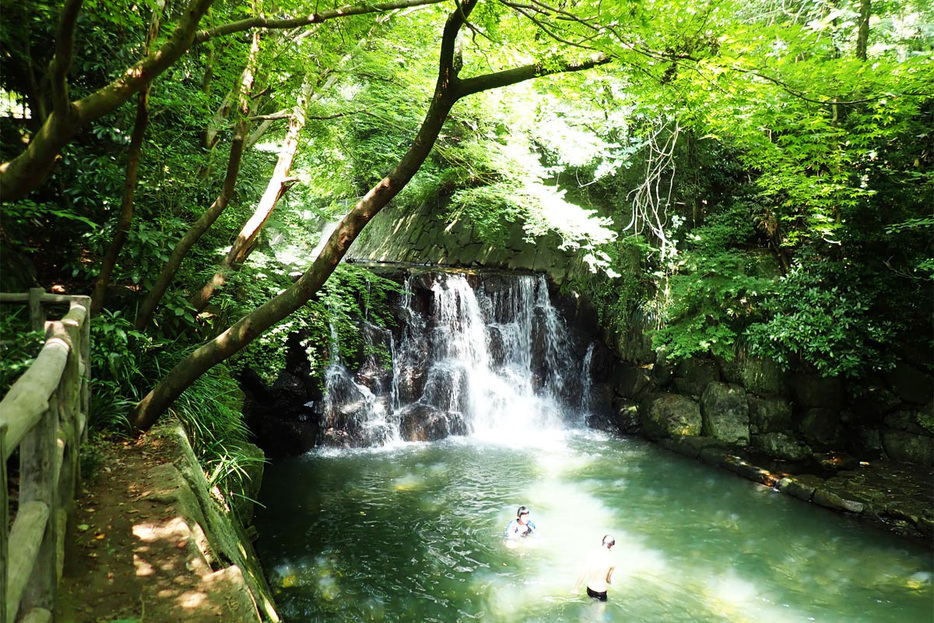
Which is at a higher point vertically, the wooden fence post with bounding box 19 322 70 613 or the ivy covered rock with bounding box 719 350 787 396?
the wooden fence post with bounding box 19 322 70 613

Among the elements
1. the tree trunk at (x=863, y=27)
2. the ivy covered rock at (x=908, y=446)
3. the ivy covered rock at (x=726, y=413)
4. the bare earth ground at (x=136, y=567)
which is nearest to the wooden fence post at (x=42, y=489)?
the bare earth ground at (x=136, y=567)

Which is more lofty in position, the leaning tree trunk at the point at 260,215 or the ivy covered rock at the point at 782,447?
the leaning tree trunk at the point at 260,215

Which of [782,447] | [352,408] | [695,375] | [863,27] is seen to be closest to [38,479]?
[352,408]

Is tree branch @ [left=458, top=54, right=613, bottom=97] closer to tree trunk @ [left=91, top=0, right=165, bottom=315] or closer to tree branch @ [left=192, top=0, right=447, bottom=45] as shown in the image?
tree branch @ [left=192, top=0, right=447, bottom=45]

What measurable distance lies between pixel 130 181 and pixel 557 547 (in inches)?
245

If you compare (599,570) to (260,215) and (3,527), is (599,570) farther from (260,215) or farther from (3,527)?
(3,527)

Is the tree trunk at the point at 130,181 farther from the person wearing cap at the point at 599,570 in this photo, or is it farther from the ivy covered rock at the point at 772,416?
the ivy covered rock at the point at 772,416

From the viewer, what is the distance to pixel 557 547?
6809 millimetres

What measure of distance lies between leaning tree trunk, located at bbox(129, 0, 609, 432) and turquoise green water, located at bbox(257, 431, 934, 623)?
104 inches

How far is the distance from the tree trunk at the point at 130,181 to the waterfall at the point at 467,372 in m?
5.77

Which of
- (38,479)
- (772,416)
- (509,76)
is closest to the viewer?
(38,479)

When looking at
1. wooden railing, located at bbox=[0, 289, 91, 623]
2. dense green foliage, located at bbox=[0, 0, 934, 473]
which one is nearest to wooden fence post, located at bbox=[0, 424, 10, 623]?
wooden railing, located at bbox=[0, 289, 91, 623]

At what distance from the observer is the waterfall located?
35.3 ft

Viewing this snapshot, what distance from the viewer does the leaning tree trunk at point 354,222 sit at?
3.84 metres
